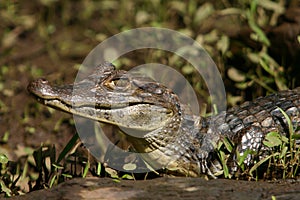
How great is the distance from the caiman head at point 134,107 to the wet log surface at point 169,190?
592mm

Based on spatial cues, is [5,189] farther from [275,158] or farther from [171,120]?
[275,158]

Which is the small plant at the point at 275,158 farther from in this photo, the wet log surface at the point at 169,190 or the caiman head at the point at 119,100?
the caiman head at the point at 119,100

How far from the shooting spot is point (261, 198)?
3.49m

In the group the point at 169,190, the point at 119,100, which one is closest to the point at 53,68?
the point at 119,100

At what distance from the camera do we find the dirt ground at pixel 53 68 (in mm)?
3699

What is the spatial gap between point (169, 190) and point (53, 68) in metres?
3.46

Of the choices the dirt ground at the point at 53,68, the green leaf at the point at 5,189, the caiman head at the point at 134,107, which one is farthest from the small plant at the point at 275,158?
the green leaf at the point at 5,189

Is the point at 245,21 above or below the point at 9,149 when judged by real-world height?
above

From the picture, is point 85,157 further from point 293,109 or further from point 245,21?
point 245,21

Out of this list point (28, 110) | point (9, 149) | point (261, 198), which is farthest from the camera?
point (28, 110)

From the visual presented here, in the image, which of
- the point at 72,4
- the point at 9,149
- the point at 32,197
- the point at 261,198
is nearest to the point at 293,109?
the point at 261,198

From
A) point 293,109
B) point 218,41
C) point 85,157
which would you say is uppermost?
point 218,41

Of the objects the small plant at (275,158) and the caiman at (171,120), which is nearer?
the small plant at (275,158)

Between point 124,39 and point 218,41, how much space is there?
99 cm
